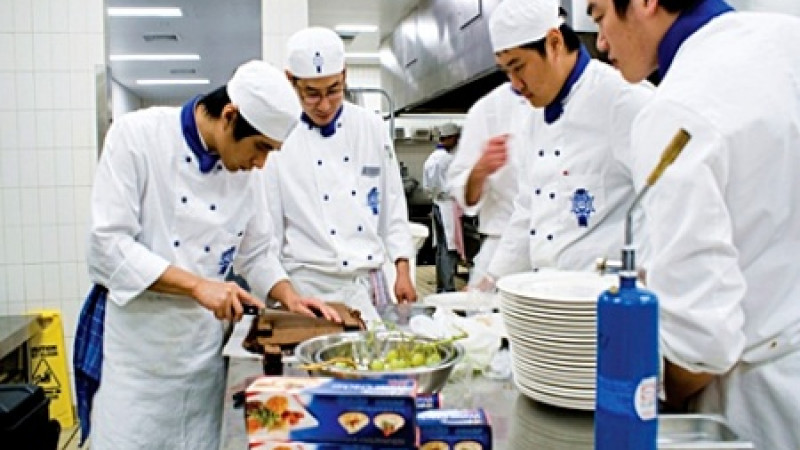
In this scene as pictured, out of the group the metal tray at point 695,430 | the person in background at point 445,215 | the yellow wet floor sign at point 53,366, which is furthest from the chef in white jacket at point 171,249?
the person in background at point 445,215

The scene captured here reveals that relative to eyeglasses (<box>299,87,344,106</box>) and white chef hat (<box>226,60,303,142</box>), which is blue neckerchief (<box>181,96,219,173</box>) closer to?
white chef hat (<box>226,60,303,142</box>)

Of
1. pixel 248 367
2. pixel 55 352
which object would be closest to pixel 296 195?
pixel 248 367

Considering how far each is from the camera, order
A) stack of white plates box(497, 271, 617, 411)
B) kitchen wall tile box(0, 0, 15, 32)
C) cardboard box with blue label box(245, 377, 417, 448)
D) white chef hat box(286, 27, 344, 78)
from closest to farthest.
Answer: cardboard box with blue label box(245, 377, 417, 448)
stack of white plates box(497, 271, 617, 411)
white chef hat box(286, 27, 344, 78)
kitchen wall tile box(0, 0, 15, 32)

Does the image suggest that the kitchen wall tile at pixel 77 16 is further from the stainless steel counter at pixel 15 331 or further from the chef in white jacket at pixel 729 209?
the chef in white jacket at pixel 729 209

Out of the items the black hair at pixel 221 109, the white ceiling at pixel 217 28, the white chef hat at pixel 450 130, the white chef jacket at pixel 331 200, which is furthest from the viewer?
the white chef hat at pixel 450 130

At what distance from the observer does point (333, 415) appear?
97 cm

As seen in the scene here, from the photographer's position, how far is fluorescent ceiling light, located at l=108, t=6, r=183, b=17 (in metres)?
7.56

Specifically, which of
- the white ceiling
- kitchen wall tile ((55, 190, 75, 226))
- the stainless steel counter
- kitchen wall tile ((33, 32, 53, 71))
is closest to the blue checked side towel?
the stainless steel counter

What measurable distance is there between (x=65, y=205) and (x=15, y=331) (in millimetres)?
776

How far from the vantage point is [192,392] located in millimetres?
1892

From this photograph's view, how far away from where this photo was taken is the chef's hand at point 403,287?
2.58 meters

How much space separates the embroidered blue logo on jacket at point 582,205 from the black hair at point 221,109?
835 mm

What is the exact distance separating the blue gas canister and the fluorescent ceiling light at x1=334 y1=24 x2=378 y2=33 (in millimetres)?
8092

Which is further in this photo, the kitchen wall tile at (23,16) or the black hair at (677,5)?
the kitchen wall tile at (23,16)
